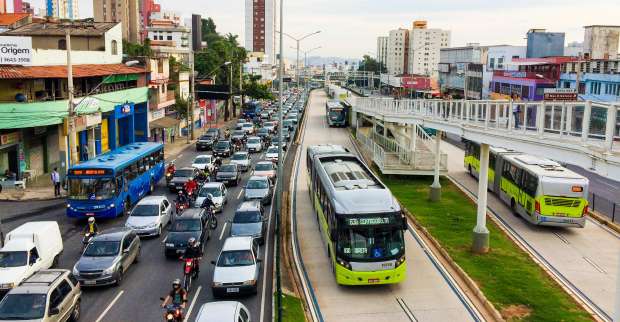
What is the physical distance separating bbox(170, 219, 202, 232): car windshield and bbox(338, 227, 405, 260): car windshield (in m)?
6.78

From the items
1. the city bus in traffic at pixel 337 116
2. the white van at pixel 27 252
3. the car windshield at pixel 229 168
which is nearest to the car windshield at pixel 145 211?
the white van at pixel 27 252

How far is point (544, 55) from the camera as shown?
300ft

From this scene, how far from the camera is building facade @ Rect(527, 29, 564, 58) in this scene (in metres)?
89.1

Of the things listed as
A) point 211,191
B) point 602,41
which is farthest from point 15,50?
point 602,41

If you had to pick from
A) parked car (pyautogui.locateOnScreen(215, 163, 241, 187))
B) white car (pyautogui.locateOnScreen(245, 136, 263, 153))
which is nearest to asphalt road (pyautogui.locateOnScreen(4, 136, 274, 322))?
parked car (pyautogui.locateOnScreen(215, 163, 241, 187))

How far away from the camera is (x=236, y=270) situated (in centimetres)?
1780

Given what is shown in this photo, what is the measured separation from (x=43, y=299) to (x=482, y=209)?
15.5 meters

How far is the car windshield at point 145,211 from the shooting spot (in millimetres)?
24562

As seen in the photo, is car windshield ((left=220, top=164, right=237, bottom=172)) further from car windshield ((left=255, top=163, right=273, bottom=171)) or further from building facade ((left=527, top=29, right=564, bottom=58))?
building facade ((left=527, top=29, right=564, bottom=58))

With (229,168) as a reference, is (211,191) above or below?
below

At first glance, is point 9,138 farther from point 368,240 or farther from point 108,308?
point 368,240

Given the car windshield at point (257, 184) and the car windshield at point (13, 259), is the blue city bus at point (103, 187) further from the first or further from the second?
the car windshield at point (13, 259)

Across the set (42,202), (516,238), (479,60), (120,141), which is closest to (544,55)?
(479,60)

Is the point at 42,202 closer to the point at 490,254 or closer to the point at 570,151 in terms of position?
the point at 490,254
